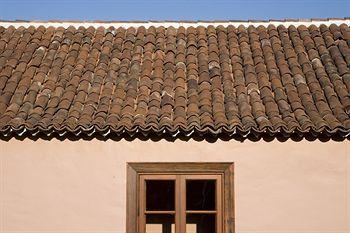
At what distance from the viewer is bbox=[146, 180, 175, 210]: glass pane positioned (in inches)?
306

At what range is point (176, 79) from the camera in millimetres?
7957

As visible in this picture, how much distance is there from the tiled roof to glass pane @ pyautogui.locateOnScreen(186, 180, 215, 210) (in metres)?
1.21

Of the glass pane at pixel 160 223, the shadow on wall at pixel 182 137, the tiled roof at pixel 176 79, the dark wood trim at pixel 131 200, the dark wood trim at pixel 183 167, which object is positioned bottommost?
the glass pane at pixel 160 223

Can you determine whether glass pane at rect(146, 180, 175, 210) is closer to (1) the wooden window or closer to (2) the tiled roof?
(1) the wooden window

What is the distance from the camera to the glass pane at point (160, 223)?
8656 mm

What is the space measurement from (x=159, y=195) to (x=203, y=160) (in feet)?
4.19

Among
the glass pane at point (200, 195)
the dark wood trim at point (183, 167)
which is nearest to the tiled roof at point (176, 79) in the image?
the dark wood trim at point (183, 167)

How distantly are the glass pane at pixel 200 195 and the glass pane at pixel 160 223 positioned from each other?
827 millimetres

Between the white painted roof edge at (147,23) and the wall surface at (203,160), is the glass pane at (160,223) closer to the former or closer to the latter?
the wall surface at (203,160)

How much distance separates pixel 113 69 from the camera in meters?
8.30

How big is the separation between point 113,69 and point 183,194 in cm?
237

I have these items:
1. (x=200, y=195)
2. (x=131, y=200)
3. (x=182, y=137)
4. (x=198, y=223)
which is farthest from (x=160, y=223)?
(x=182, y=137)

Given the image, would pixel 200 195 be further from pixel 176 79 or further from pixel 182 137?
pixel 176 79

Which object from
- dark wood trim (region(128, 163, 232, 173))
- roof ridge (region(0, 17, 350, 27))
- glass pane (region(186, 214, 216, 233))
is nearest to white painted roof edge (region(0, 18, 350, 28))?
roof ridge (region(0, 17, 350, 27))
